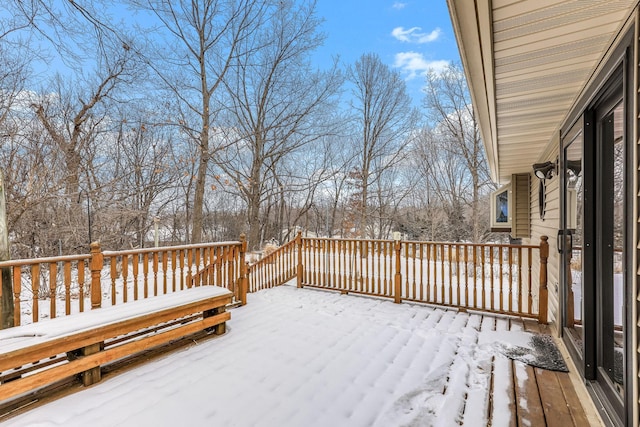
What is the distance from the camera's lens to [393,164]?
1370 centimetres

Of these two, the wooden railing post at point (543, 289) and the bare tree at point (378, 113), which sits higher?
the bare tree at point (378, 113)

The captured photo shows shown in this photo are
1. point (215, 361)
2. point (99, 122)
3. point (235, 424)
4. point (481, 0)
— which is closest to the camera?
point (481, 0)

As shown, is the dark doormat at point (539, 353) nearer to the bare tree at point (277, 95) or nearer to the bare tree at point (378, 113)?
the bare tree at point (277, 95)

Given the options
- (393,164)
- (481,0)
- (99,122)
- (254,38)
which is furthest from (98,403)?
(393,164)

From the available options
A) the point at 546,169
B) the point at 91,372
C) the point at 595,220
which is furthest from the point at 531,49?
the point at 91,372

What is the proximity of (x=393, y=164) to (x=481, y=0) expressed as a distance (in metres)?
12.5

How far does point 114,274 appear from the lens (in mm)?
3357

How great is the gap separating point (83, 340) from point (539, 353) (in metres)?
4.07

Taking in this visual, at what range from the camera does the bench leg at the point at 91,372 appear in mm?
2398

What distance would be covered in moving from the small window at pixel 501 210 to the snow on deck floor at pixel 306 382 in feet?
15.1

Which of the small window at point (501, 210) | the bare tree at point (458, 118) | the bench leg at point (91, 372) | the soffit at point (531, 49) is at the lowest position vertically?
the bench leg at point (91, 372)

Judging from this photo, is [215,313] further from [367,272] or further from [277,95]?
[277,95]

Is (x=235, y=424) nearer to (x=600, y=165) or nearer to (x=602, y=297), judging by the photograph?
(x=602, y=297)

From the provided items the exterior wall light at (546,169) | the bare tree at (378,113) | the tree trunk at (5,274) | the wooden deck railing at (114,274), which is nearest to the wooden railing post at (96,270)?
the wooden deck railing at (114,274)
